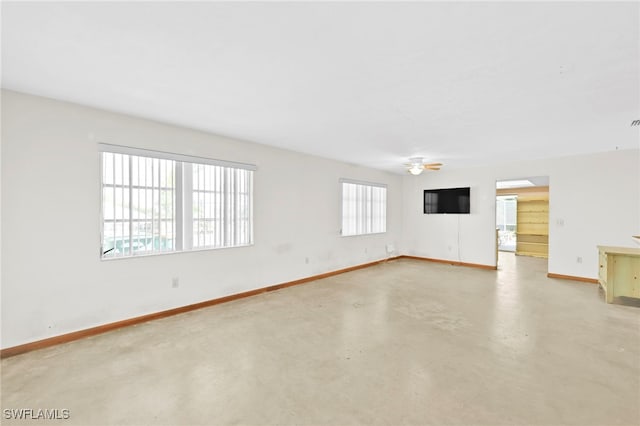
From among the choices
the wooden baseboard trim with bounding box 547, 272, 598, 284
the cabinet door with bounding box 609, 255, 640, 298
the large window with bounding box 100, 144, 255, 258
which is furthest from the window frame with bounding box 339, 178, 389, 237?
the cabinet door with bounding box 609, 255, 640, 298

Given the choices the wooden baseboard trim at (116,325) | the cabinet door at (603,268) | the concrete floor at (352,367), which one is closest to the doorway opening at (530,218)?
the cabinet door at (603,268)

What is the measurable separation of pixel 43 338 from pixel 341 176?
488cm

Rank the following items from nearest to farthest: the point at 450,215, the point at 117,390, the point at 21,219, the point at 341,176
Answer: the point at 117,390, the point at 21,219, the point at 341,176, the point at 450,215

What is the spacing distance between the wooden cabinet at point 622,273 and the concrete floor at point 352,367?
0.27 m

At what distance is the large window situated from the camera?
3051 millimetres

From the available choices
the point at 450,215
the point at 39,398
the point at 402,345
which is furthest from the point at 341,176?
the point at 39,398

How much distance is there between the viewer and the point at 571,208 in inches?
203

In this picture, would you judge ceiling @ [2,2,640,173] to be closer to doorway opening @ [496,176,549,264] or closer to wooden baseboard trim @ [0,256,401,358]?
wooden baseboard trim @ [0,256,401,358]

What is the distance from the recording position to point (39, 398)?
191 cm

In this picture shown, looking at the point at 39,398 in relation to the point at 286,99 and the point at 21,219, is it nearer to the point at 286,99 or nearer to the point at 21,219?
the point at 21,219

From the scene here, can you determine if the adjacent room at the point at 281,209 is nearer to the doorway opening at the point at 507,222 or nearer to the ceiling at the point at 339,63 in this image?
the ceiling at the point at 339,63

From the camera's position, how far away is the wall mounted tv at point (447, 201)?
655cm

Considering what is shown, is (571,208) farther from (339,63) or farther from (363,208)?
(339,63)

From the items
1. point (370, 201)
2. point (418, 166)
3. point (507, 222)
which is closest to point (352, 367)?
point (418, 166)
